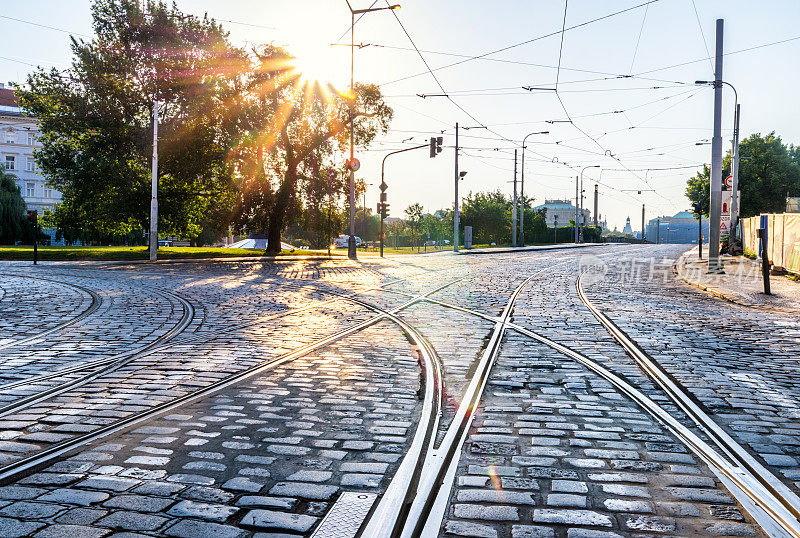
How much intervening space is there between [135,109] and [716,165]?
26539 mm

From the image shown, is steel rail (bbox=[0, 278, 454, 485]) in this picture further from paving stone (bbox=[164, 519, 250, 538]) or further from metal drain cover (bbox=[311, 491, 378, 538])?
metal drain cover (bbox=[311, 491, 378, 538])

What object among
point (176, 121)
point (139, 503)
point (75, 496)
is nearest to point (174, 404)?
point (75, 496)

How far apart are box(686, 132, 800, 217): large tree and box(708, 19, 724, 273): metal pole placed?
132 feet

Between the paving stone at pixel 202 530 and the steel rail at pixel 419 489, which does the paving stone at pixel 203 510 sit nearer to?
the paving stone at pixel 202 530

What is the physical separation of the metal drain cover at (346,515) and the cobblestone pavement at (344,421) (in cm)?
7

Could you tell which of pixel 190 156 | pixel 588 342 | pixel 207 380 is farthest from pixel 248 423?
pixel 190 156

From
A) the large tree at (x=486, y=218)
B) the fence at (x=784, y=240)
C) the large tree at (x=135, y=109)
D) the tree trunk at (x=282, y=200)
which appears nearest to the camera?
the fence at (x=784, y=240)

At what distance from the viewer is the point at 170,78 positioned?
32.5 metres

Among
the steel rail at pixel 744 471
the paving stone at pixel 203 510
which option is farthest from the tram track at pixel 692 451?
the paving stone at pixel 203 510

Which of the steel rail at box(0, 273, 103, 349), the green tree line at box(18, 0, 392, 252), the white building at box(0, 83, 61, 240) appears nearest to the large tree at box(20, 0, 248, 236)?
the green tree line at box(18, 0, 392, 252)

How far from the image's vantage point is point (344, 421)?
15.7 ft

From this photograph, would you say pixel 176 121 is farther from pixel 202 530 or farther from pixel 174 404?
pixel 202 530

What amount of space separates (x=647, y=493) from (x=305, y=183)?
3752 cm

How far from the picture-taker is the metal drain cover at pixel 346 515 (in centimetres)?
290
